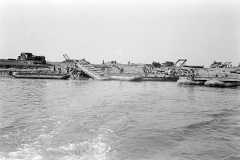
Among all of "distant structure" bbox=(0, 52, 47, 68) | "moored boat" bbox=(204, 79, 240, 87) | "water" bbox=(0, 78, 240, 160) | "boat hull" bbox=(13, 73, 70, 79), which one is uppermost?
"distant structure" bbox=(0, 52, 47, 68)

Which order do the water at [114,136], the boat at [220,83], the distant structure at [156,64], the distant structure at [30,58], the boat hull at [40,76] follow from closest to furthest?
the water at [114,136] → the boat at [220,83] → the boat hull at [40,76] → the distant structure at [30,58] → the distant structure at [156,64]

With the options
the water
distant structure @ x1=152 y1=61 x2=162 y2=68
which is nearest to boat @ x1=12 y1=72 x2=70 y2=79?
the water

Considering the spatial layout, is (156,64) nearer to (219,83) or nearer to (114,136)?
(219,83)

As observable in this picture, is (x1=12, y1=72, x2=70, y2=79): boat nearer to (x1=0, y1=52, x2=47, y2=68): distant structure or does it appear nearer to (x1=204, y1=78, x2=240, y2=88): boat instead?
(x1=0, y1=52, x2=47, y2=68): distant structure

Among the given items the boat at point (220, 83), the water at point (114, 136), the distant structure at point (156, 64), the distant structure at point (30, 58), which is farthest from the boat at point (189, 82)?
the distant structure at point (30, 58)

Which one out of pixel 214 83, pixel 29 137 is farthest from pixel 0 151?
pixel 214 83

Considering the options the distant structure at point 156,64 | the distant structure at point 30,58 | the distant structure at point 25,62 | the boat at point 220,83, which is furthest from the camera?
the distant structure at point 156,64

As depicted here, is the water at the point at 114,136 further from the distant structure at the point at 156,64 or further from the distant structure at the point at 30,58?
the distant structure at the point at 156,64

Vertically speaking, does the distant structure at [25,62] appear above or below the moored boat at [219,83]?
above

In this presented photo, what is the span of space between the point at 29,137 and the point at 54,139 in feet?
4.89

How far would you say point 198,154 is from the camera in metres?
10.9

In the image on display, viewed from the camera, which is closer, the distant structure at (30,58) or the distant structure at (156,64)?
the distant structure at (30,58)

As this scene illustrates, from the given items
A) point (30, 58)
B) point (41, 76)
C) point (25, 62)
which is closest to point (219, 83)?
point (41, 76)

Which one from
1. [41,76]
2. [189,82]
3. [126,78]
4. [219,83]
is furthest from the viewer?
[41,76]
